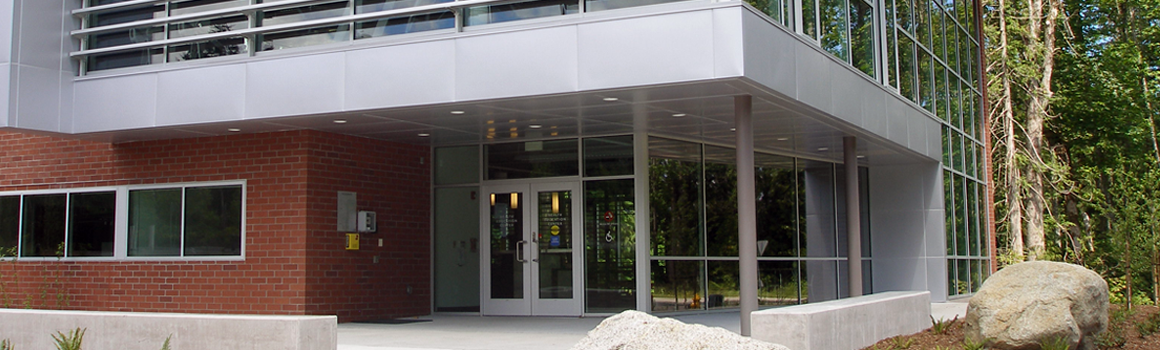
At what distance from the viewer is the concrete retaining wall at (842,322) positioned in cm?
919

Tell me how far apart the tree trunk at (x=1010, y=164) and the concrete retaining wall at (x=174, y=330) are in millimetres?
20113

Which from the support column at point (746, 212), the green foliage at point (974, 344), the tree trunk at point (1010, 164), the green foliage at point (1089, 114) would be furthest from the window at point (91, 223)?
the green foliage at point (1089, 114)

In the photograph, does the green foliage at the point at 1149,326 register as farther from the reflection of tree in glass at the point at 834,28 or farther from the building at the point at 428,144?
the reflection of tree in glass at the point at 834,28

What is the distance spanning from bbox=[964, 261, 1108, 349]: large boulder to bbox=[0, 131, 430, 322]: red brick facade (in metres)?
8.19

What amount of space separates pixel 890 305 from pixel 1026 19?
18.0 meters

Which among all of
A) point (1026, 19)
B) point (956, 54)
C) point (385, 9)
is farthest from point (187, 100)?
point (1026, 19)

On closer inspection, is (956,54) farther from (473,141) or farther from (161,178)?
(161,178)

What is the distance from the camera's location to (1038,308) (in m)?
10.1

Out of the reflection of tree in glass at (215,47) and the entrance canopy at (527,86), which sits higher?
the reflection of tree in glass at (215,47)

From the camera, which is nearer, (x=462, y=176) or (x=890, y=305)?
(x=890, y=305)

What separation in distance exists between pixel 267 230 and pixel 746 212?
21.8 feet

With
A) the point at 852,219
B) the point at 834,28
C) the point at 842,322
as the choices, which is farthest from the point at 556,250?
the point at 842,322

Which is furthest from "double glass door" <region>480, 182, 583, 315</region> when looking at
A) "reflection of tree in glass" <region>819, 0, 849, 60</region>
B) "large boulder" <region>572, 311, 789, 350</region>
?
"large boulder" <region>572, 311, 789, 350</region>

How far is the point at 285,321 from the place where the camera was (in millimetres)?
8586
